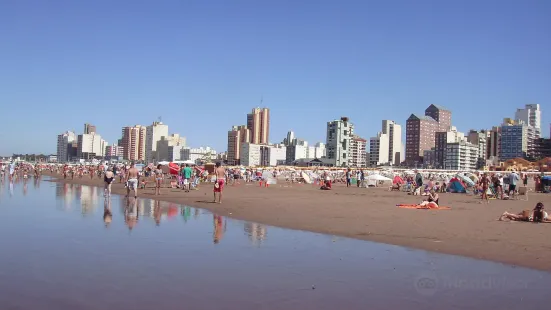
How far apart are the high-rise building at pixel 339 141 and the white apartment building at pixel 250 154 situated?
47.5 meters

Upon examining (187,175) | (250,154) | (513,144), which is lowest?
(187,175)

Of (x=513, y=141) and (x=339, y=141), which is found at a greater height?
(x=513, y=141)

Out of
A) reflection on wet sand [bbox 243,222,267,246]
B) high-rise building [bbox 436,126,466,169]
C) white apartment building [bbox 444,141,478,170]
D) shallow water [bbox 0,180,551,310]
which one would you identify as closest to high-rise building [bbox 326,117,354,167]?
white apartment building [bbox 444,141,478,170]

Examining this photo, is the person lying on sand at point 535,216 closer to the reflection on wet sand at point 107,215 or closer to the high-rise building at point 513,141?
the reflection on wet sand at point 107,215

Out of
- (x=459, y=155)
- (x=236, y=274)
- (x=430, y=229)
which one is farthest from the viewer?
(x=459, y=155)

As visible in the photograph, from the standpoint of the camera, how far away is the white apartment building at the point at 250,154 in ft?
640

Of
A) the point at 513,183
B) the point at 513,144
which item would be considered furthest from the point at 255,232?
the point at 513,144

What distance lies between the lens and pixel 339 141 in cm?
15225

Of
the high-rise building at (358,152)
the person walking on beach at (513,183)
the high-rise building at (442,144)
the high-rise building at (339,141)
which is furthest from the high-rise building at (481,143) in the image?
the person walking on beach at (513,183)

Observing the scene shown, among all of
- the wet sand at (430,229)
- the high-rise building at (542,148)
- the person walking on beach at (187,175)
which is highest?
the high-rise building at (542,148)

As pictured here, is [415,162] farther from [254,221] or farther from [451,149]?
[254,221]

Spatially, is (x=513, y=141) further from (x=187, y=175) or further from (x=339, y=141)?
(x=187, y=175)

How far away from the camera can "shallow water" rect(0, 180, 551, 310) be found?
5.27 metres

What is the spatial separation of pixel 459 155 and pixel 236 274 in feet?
565
